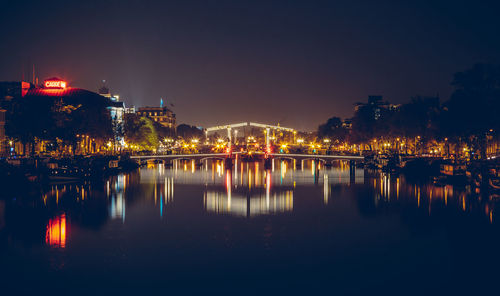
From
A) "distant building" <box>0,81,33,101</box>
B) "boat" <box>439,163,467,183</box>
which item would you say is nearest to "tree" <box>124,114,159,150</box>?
"distant building" <box>0,81,33,101</box>

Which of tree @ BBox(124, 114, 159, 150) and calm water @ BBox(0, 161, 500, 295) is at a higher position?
tree @ BBox(124, 114, 159, 150)

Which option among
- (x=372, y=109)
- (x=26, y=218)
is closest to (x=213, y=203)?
(x=26, y=218)

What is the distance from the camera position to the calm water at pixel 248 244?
18.8 m

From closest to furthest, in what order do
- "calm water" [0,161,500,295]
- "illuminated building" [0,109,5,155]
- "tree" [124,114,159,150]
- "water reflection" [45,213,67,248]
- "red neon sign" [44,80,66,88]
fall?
"calm water" [0,161,500,295] < "water reflection" [45,213,67,248] < "illuminated building" [0,109,5,155] < "tree" [124,114,159,150] < "red neon sign" [44,80,66,88]

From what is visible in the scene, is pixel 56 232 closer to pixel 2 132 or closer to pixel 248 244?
pixel 248 244

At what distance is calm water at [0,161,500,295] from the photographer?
739 inches

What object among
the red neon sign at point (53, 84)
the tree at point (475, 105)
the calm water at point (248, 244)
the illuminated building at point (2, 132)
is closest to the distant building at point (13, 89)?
the illuminated building at point (2, 132)

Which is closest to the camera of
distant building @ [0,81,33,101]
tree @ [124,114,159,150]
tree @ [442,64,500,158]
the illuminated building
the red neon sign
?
tree @ [442,64,500,158]

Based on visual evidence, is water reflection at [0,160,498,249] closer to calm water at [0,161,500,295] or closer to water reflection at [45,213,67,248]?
water reflection at [45,213,67,248]

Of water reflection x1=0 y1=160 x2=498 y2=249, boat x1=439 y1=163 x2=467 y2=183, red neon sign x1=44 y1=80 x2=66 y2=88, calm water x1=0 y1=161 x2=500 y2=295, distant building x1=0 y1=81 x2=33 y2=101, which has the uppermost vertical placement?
red neon sign x1=44 y1=80 x2=66 y2=88

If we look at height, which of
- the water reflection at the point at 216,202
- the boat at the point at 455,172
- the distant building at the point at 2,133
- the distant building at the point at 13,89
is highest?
the distant building at the point at 13,89

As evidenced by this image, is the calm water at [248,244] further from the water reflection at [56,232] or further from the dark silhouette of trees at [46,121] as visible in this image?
the dark silhouette of trees at [46,121]

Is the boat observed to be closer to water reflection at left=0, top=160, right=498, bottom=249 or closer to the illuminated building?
water reflection at left=0, top=160, right=498, bottom=249

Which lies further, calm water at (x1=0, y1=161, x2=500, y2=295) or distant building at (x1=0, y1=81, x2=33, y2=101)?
distant building at (x1=0, y1=81, x2=33, y2=101)
